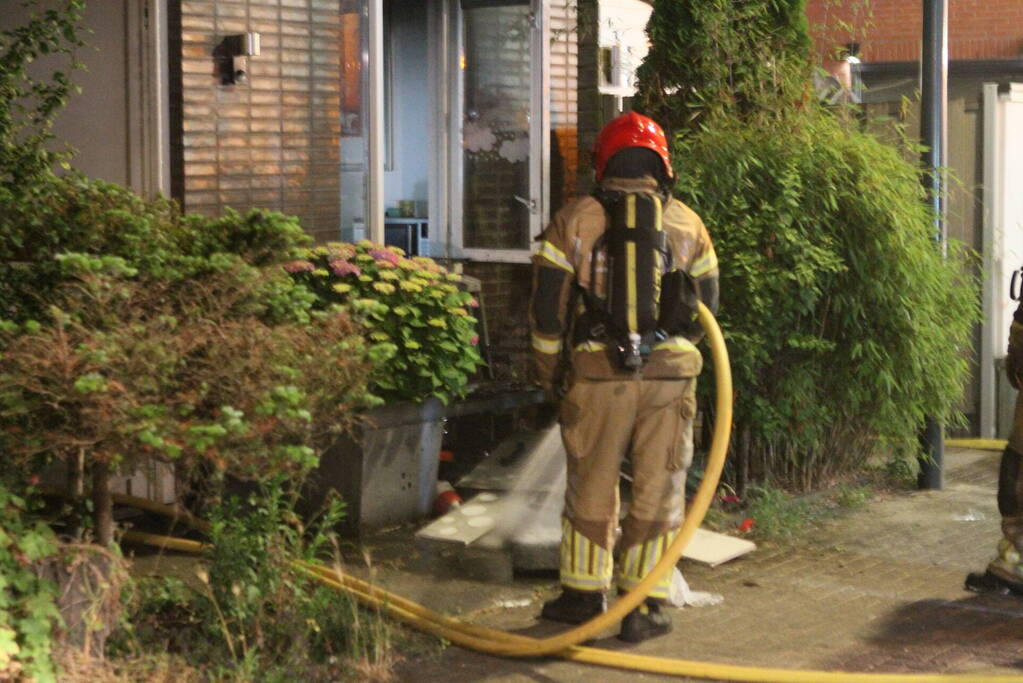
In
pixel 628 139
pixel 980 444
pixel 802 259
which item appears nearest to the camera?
pixel 628 139

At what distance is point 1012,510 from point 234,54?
4695 millimetres

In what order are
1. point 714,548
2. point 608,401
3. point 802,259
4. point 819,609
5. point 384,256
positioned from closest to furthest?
1. point 608,401
2. point 819,609
3. point 714,548
4. point 384,256
5. point 802,259

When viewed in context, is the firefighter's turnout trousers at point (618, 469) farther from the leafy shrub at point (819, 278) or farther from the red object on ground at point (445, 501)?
the leafy shrub at point (819, 278)

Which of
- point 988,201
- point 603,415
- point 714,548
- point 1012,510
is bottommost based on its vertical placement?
point 714,548

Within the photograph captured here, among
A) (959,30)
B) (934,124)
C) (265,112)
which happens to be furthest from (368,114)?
(959,30)

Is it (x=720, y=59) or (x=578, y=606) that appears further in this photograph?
(x=720, y=59)

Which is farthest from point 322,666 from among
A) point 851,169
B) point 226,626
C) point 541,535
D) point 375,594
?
point 851,169

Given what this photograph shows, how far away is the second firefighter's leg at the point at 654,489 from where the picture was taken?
21.5 feet

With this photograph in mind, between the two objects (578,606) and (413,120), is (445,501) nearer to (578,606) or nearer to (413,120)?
(578,606)

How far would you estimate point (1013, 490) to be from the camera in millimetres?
7375

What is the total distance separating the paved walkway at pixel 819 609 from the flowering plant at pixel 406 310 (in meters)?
0.96

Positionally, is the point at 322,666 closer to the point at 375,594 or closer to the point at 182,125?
the point at 375,594

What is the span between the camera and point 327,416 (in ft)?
17.9

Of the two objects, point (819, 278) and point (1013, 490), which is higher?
point (819, 278)
